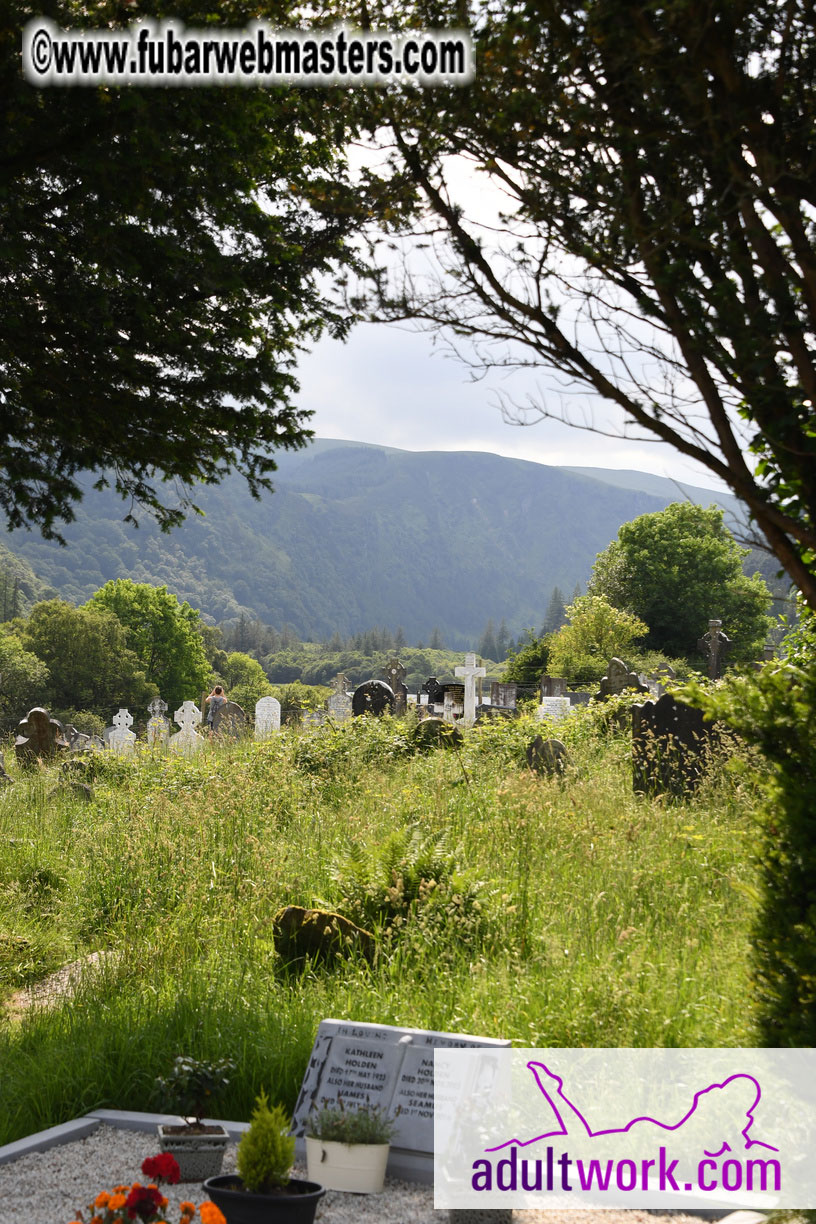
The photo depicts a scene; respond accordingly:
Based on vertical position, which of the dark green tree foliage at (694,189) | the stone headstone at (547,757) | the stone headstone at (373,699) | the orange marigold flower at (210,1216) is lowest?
the orange marigold flower at (210,1216)

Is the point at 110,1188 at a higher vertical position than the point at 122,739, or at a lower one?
higher

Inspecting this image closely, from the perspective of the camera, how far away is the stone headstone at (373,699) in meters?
14.6

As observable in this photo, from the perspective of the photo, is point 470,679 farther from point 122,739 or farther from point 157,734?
point 157,734

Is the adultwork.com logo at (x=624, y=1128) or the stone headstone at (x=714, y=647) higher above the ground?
the stone headstone at (x=714, y=647)

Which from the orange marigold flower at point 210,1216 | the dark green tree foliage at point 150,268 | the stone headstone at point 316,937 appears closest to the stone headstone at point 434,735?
the dark green tree foliage at point 150,268

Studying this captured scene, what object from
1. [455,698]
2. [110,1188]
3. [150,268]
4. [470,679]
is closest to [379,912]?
[110,1188]

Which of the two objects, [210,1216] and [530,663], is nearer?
[210,1216]

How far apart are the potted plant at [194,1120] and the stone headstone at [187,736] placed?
8.24 meters

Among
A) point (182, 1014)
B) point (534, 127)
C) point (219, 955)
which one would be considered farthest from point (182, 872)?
point (534, 127)

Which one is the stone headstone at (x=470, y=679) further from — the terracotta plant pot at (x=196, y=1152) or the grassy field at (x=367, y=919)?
the terracotta plant pot at (x=196, y=1152)

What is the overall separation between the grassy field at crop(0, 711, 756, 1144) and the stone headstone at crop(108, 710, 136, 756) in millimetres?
3725

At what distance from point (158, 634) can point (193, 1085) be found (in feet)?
189

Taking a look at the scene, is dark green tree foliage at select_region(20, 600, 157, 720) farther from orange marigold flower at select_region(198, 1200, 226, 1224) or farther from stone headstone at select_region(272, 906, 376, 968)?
orange marigold flower at select_region(198, 1200, 226, 1224)

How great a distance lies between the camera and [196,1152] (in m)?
3.47
